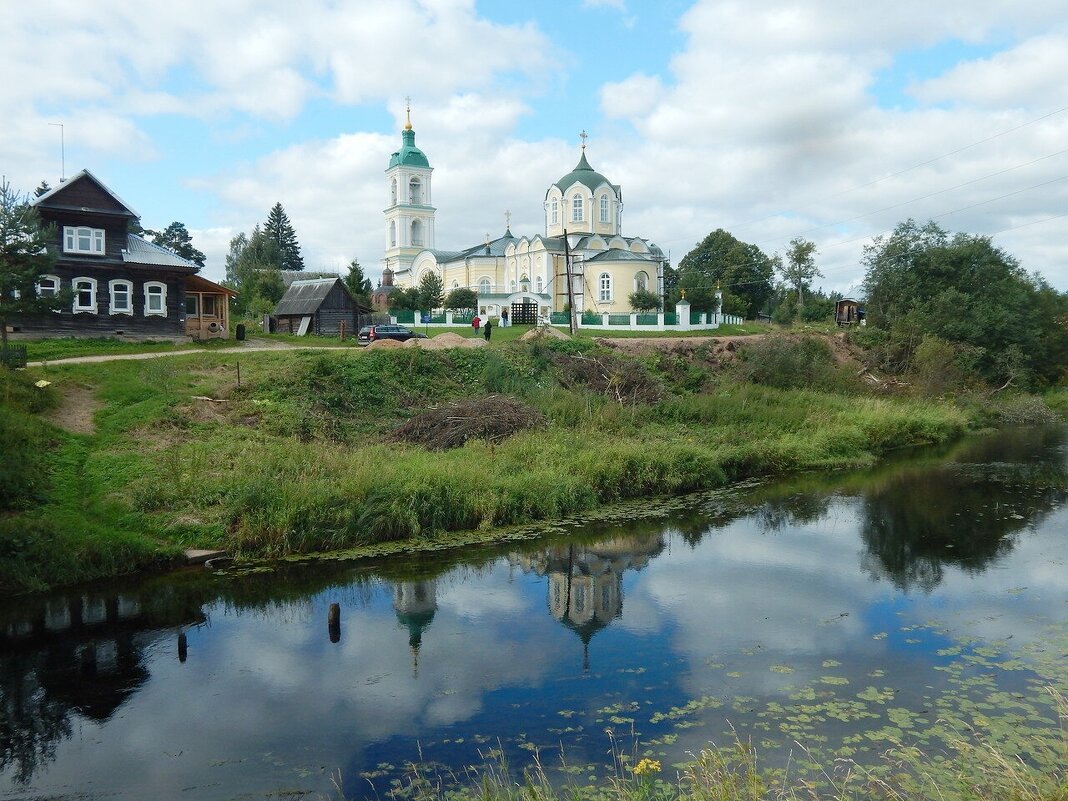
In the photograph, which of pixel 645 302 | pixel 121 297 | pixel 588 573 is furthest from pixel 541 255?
pixel 588 573

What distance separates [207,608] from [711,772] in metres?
8.11

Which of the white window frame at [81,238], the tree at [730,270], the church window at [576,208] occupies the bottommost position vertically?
the white window frame at [81,238]

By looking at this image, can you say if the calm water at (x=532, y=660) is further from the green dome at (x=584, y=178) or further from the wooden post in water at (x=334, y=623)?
the green dome at (x=584, y=178)

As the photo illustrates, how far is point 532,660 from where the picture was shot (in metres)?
9.93

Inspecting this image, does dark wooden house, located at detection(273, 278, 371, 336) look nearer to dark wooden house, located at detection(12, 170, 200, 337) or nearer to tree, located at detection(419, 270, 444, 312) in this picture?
dark wooden house, located at detection(12, 170, 200, 337)

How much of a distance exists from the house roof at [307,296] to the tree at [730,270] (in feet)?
114

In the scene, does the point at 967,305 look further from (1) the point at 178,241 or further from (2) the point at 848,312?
(1) the point at 178,241

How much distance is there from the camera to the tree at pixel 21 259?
19766 millimetres

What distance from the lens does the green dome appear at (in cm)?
6072

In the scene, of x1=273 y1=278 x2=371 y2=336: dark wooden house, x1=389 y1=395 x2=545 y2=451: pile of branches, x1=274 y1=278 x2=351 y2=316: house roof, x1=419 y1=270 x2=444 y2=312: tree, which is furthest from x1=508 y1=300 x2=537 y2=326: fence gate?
x1=389 y1=395 x2=545 y2=451: pile of branches

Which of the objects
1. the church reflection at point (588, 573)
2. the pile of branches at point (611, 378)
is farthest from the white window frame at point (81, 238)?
the church reflection at point (588, 573)

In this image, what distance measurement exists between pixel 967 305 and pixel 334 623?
37.9m

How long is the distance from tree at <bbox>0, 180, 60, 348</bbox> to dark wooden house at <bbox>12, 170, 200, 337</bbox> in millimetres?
6338

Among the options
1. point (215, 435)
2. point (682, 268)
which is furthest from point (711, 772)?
point (682, 268)
